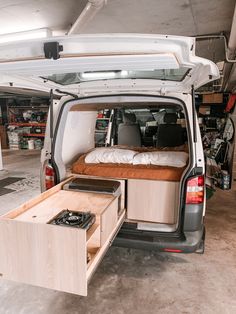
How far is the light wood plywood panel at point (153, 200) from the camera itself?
77.9 inches

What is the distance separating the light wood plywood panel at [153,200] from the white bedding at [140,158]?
0.23 m

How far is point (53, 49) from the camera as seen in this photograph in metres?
1.01

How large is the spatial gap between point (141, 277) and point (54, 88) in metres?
1.79

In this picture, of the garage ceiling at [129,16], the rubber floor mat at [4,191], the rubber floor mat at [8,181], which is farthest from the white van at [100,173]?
the rubber floor mat at [8,181]

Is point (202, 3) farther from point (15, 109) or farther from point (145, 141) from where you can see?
point (15, 109)

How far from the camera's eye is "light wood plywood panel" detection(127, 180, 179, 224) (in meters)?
1.98

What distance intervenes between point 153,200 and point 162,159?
0.39 meters

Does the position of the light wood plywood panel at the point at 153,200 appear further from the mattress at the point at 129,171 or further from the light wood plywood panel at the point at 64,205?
the light wood plywood panel at the point at 64,205

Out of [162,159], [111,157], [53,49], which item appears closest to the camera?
[53,49]

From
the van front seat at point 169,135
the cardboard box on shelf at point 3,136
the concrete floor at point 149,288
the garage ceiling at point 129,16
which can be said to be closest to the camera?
the concrete floor at point 149,288

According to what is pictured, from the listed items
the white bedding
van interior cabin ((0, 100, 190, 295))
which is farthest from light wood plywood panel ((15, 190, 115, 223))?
the white bedding

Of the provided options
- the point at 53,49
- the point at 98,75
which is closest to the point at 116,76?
the point at 98,75

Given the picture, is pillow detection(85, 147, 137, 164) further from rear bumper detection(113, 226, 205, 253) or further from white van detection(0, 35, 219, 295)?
rear bumper detection(113, 226, 205, 253)

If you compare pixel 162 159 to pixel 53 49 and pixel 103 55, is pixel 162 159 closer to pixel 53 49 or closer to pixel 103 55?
pixel 103 55
